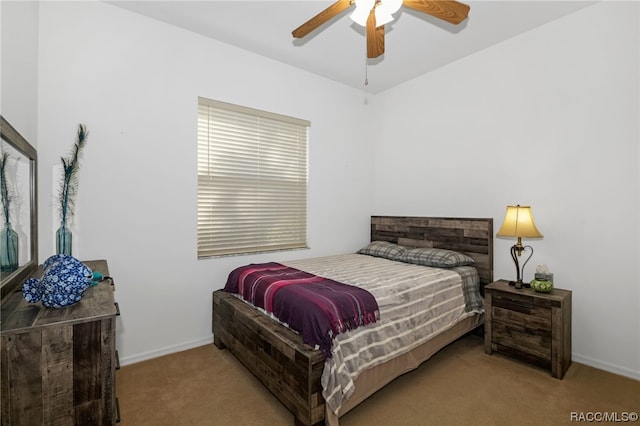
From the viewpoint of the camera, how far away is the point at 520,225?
8.48 feet

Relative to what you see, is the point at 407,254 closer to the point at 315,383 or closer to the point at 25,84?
the point at 315,383

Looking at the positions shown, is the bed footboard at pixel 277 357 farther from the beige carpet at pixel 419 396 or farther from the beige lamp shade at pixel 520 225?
the beige lamp shade at pixel 520 225

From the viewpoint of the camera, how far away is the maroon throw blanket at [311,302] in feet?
5.83

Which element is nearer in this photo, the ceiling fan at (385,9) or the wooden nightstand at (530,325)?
the ceiling fan at (385,9)

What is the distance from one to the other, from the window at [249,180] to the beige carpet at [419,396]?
43.6 inches

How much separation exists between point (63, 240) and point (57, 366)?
123 centimetres

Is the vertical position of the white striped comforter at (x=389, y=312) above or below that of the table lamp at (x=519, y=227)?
below

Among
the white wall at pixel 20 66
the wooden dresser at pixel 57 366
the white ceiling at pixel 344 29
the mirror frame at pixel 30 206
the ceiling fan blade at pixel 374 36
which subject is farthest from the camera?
the white ceiling at pixel 344 29

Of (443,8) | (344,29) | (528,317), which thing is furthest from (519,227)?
(344,29)

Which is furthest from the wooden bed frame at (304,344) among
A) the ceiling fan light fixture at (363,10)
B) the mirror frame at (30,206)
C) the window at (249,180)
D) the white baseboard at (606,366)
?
the ceiling fan light fixture at (363,10)

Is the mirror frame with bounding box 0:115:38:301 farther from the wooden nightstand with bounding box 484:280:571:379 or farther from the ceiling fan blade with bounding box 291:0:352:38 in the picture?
the wooden nightstand with bounding box 484:280:571:379

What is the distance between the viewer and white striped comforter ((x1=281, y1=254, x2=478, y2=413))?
172cm

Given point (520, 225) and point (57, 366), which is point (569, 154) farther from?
point (57, 366)

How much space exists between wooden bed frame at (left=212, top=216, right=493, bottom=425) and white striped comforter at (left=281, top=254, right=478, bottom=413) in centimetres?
10
